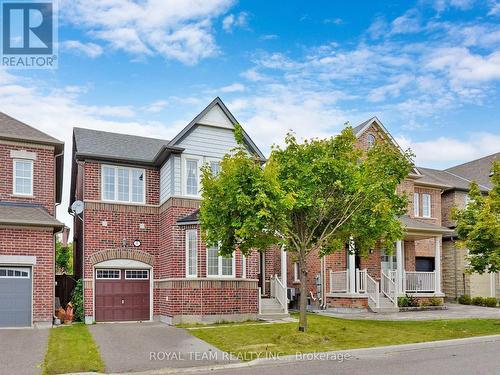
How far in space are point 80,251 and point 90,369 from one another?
14400mm

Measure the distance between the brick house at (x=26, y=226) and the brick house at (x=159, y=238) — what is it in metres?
1.60

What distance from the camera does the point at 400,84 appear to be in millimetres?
20500

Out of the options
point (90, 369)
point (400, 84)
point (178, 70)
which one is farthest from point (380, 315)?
point (90, 369)

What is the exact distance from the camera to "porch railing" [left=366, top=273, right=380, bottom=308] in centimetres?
2466

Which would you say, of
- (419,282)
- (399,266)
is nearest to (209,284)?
(399,266)

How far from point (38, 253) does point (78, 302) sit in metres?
3.03

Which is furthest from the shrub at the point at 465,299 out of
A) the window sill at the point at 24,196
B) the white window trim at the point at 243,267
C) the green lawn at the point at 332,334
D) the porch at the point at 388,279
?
the window sill at the point at 24,196

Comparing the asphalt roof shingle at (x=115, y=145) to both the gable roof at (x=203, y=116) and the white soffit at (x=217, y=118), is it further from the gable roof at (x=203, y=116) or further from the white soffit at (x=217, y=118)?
the white soffit at (x=217, y=118)

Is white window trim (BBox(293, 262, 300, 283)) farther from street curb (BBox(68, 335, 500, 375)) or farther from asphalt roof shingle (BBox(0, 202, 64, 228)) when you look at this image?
asphalt roof shingle (BBox(0, 202, 64, 228))

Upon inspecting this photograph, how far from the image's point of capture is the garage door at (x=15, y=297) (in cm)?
2005

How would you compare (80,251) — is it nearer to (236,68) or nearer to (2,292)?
(2,292)

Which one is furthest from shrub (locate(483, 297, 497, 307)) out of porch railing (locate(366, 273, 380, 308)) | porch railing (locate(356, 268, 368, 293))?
porch railing (locate(356, 268, 368, 293))

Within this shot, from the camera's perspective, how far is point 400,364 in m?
12.7

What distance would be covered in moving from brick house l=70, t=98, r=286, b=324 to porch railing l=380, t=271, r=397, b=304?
5.53 metres
